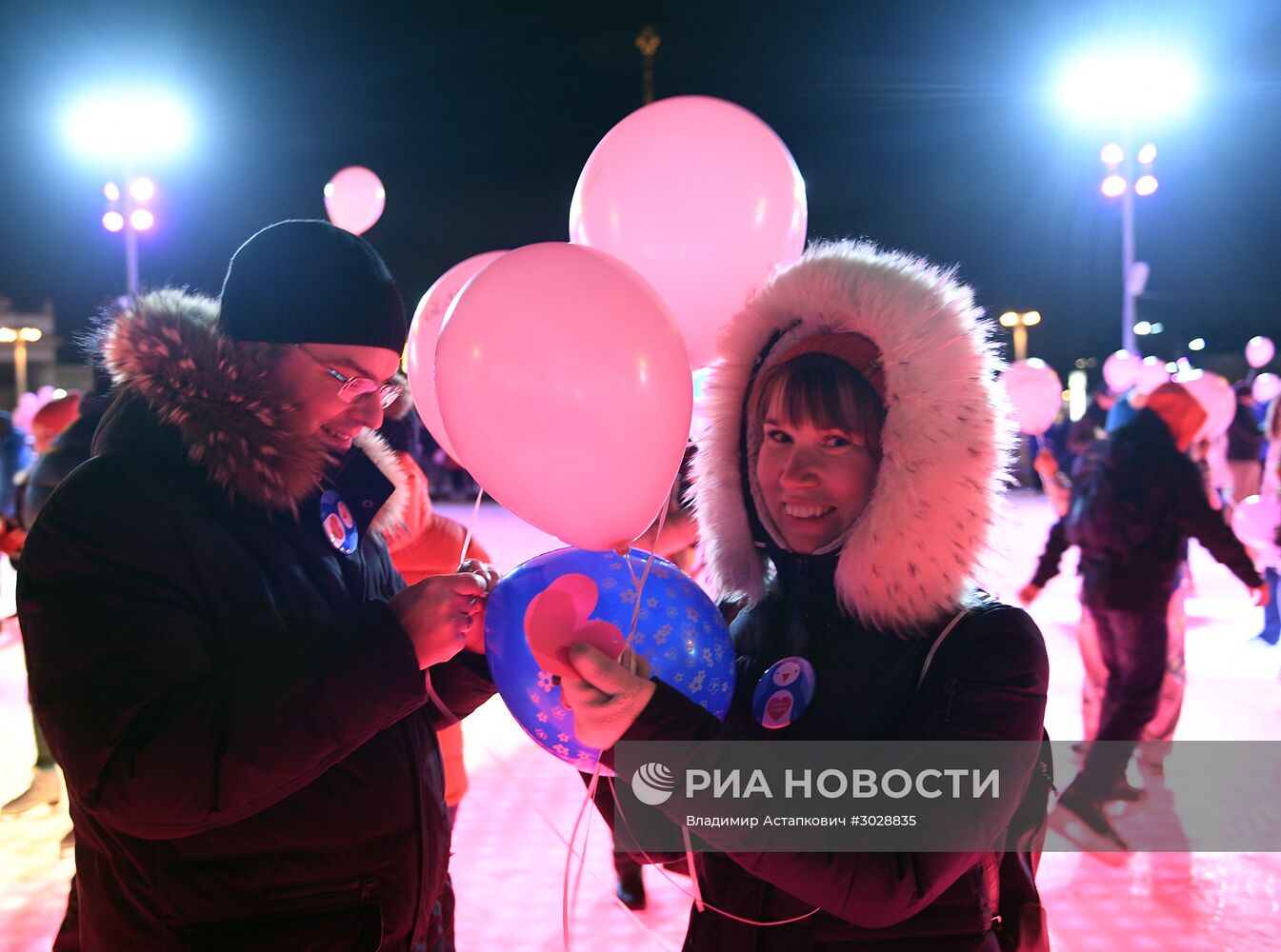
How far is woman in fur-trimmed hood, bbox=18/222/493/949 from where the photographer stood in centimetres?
127

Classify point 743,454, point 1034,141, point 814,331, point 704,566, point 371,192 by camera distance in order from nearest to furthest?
point 814,331 < point 743,454 < point 704,566 < point 371,192 < point 1034,141

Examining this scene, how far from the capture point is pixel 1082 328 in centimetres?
2494

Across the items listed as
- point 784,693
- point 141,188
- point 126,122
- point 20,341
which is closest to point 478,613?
point 784,693

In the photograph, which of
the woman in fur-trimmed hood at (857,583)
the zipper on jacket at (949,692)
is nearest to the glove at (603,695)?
the woman in fur-trimmed hood at (857,583)

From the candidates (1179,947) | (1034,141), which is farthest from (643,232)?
(1034,141)

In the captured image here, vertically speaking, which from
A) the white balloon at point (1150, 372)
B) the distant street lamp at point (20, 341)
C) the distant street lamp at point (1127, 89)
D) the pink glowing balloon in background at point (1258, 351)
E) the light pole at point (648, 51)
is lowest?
the distant street lamp at point (20, 341)

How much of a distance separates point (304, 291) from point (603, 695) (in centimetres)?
94

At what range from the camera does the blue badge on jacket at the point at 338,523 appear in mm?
1642

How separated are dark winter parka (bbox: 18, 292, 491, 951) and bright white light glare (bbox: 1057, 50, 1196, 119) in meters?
10.7

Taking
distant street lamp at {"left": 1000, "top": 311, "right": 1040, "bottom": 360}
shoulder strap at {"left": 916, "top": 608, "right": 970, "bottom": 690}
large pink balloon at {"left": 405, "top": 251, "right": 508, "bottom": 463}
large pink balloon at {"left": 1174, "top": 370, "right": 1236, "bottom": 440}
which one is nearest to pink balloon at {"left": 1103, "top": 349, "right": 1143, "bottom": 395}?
large pink balloon at {"left": 1174, "top": 370, "right": 1236, "bottom": 440}

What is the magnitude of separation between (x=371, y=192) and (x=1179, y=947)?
6.44m

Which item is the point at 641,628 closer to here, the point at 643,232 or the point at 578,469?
the point at 578,469

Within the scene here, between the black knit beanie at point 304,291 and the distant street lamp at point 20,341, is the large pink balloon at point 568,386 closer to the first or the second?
the black knit beanie at point 304,291

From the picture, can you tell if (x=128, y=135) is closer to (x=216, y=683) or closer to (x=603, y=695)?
(x=216, y=683)
